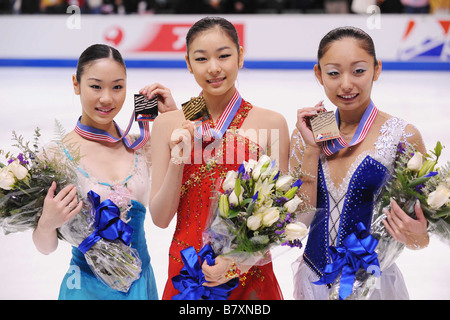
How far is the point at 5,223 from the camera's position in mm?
2248

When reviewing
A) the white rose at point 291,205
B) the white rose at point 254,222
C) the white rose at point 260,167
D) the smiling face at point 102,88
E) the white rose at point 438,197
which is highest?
the smiling face at point 102,88

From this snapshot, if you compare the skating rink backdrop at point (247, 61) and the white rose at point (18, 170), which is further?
the skating rink backdrop at point (247, 61)

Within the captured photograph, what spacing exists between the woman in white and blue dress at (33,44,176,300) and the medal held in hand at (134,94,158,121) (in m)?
0.04

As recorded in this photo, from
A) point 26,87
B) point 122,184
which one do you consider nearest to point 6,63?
point 26,87

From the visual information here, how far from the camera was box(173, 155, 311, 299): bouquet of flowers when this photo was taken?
1963 mm

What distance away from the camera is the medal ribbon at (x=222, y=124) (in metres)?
2.33

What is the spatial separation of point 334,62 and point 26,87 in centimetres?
919

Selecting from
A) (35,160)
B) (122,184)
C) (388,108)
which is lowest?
(388,108)

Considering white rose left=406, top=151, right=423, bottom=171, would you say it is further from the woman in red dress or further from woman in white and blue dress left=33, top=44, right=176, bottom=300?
woman in white and blue dress left=33, top=44, right=176, bottom=300

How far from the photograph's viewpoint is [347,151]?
236 centimetres

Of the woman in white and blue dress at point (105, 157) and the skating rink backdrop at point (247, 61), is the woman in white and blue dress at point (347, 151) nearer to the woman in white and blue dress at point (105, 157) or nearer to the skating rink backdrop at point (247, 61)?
the woman in white and blue dress at point (105, 157)

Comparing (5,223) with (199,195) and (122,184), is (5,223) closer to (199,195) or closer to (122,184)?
(122,184)

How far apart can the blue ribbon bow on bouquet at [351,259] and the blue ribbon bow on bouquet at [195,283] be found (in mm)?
Answer: 350

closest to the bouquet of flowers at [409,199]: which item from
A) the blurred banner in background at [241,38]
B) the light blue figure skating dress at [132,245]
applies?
the light blue figure skating dress at [132,245]
